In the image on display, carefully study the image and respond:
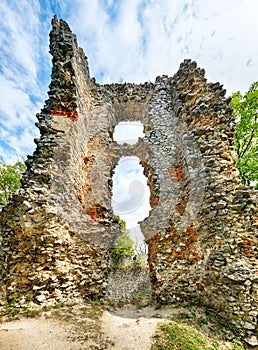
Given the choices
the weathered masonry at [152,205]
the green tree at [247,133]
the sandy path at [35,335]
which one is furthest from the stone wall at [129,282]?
the sandy path at [35,335]

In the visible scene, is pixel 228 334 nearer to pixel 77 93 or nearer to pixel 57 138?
pixel 57 138

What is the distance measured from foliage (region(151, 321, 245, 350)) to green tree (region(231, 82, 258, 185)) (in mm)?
7590

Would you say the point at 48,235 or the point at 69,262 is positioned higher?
the point at 48,235

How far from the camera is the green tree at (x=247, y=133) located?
A: 894 cm

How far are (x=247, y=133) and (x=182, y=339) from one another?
33.1 ft

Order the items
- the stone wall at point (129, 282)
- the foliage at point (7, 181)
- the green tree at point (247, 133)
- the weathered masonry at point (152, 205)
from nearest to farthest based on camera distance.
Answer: the weathered masonry at point (152, 205), the green tree at point (247, 133), the stone wall at point (129, 282), the foliage at point (7, 181)

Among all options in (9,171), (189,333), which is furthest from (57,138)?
(9,171)

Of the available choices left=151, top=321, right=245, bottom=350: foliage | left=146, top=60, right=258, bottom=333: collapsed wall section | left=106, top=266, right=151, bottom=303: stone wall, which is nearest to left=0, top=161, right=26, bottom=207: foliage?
left=106, top=266, right=151, bottom=303: stone wall

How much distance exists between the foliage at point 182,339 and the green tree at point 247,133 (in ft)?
24.9

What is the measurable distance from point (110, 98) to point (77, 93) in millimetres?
2715

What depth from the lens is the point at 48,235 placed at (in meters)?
4.47

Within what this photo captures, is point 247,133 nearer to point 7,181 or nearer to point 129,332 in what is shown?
point 129,332

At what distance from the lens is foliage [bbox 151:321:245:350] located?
2.96 meters

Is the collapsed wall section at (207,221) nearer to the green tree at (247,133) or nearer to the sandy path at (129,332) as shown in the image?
the sandy path at (129,332)
